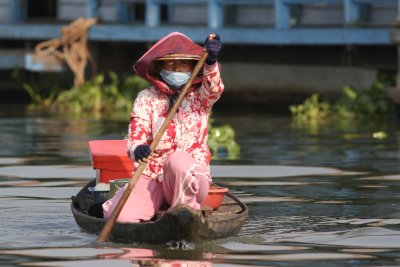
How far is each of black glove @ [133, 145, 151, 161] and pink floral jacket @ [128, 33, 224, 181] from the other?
0.28m

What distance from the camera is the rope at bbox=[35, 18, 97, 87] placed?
2192 centimetres

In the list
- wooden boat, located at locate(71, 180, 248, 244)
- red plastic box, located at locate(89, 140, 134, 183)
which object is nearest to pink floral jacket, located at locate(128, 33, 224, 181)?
wooden boat, located at locate(71, 180, 248, 244)

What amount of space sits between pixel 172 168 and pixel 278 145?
7.26 meters

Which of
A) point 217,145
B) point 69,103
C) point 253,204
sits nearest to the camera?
point 253,204

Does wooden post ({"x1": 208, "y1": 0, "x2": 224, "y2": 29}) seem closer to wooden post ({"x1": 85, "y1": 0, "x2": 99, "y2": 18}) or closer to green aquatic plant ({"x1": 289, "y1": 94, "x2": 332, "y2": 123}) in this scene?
green aquatic plant ({"x1": 289, "y1": 94, "x2": 332, "y2": 123})

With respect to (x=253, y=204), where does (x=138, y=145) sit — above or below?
above

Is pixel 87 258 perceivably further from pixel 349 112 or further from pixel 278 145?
pixel 349 112

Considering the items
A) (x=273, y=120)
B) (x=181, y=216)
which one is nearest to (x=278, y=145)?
(x=273, y=120)

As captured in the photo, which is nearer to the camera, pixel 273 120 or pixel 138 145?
pixel 138 145

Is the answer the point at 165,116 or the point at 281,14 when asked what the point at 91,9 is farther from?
the point at 165,116

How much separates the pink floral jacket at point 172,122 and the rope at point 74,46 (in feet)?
42.3

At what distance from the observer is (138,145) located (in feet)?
28.9

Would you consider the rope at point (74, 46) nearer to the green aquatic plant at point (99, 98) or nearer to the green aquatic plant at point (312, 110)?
the green aquatic plant at point (99, 98)

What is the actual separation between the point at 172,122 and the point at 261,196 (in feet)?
8.39
